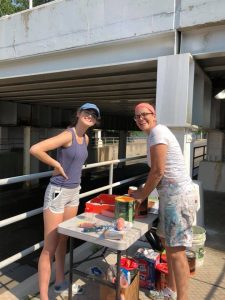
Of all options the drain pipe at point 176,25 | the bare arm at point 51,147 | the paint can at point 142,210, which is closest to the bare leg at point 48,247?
the bare arm at point 51,147

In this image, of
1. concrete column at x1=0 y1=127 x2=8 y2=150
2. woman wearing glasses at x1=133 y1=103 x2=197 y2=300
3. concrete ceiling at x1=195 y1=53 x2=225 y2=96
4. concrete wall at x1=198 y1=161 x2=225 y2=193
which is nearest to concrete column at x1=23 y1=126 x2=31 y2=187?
concrete column at x1=0 y1=127 x2=8 y2=150

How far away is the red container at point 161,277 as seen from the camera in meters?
2.82

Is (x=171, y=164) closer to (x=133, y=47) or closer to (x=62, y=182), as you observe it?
(x=62, y=182)

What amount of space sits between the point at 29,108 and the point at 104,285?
45.1ft

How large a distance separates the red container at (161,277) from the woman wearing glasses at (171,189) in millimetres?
376

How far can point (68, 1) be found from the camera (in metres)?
5.10

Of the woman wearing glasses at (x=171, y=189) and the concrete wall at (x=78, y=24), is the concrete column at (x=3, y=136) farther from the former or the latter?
the woman wearing glasses at (x=171, y=189)

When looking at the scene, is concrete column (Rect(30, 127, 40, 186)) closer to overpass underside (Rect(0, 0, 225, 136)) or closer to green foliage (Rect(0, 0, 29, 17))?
green foliage (Rect(0, 0, 29, 17))

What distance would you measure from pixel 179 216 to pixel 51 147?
3.78 ft

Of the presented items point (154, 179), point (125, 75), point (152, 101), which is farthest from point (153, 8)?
point (152, 101)

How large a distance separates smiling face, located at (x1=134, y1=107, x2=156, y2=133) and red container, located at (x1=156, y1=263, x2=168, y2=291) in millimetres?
1369

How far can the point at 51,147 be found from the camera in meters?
2.37

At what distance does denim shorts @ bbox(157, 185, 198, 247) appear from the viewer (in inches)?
91.8

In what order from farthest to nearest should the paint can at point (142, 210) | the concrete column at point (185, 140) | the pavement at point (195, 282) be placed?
the concrete column at point (185, 140), the pavement at point (195, 282), the paint can at point (142, 210)
